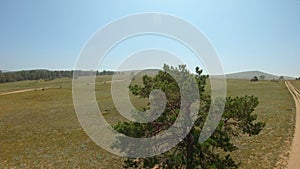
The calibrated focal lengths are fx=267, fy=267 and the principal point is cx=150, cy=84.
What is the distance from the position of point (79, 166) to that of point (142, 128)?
10.5 meters

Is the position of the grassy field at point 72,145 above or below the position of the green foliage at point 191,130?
below

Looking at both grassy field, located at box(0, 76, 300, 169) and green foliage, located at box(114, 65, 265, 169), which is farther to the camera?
grassy field, located at box(0, 76, 300, 169)

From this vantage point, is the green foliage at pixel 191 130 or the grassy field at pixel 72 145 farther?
the grassy field at pixel 72 145

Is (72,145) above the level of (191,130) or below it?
below

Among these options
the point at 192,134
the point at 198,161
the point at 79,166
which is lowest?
the point at 79,166

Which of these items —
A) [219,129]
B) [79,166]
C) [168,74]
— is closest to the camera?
[219,129]

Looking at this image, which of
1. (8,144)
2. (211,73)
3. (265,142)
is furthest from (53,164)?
(265,142)

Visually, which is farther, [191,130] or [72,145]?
[72,145]

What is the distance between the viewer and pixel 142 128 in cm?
1059

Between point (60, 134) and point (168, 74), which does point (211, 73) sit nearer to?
point (168, 74)

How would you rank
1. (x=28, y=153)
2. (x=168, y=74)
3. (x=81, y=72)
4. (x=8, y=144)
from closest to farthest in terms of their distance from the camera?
1. (x=81, y=72)
2. (x=168, y=74)
3. (x=28, y=153)
4. (x=8, y=144)

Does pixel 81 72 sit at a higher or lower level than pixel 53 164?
higher

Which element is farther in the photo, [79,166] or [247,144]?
[247,144]

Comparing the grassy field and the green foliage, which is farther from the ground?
the green foliage
